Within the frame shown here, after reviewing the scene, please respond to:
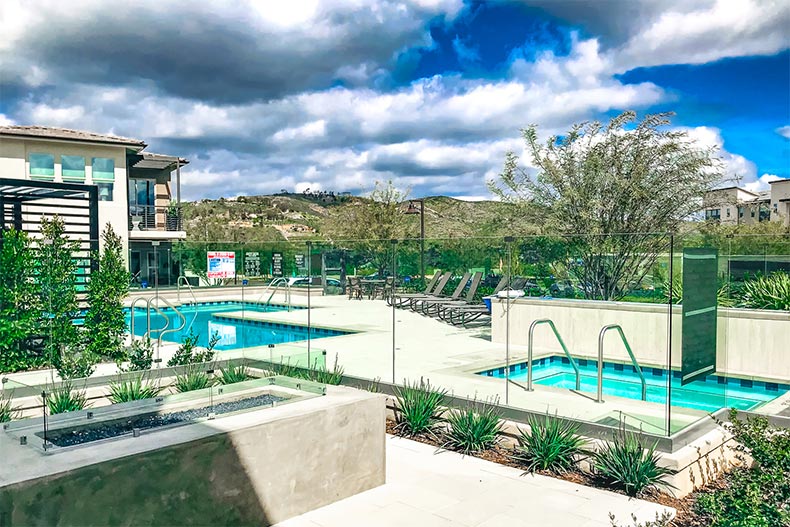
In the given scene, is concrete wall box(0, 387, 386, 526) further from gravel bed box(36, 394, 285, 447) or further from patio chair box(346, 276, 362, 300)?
patio chair box(346, 276, 362, 300)

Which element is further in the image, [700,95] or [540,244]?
[700,95]

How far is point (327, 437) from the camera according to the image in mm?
4355

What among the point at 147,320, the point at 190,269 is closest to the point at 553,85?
the point at 190,269

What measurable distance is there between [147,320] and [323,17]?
532 centimetres

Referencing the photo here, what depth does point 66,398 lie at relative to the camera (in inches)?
218

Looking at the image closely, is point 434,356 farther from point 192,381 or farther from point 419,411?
point 192,381

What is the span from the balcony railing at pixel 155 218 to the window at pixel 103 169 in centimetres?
284

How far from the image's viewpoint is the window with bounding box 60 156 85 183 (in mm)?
21703

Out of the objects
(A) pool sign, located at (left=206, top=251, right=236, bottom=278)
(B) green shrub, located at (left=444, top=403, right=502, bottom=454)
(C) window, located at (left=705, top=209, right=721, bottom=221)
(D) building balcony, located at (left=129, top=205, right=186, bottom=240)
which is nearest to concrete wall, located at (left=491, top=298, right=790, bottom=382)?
(B) green shrub, located at (left=444, top=403, right=502, bottom=454)

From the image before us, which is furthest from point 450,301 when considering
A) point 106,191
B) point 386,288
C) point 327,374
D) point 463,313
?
point 106,191

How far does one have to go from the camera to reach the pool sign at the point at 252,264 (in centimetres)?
1217

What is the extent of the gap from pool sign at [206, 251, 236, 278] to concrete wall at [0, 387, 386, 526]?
402 inches

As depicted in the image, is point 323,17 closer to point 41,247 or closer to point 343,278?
point 343,278

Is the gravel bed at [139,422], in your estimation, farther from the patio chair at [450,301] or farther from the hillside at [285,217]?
the hillside at [285,217]
